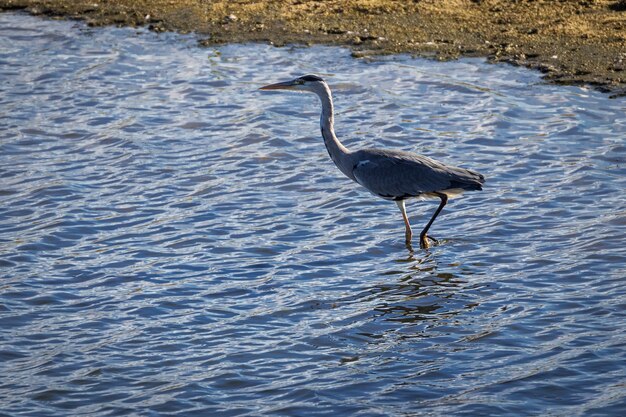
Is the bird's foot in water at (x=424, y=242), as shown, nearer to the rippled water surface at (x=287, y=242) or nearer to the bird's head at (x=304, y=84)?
the rippled water surface at (x=287, y=242)

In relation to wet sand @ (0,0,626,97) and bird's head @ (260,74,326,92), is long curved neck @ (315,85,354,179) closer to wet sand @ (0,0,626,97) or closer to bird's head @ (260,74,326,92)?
bird's head @ (260,74,326,92)

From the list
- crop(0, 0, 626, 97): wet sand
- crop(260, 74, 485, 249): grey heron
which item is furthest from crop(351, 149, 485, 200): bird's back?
crop(0, 0, 626, 97): wet sand

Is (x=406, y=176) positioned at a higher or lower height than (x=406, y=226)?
higher

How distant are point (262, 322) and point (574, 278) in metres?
2.61

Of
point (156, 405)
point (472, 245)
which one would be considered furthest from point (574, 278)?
point (156, 405)

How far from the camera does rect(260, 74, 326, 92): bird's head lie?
10.5 meters

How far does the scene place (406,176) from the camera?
985 centimetres

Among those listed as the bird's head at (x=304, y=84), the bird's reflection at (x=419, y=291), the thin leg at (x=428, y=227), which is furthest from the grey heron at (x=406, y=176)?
the bird's head at (x=304, y=84)

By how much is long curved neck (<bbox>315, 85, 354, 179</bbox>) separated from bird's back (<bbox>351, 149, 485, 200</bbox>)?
0.49 ft

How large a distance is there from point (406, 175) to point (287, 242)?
1.34m

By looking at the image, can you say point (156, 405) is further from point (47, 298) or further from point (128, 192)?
point (128, 192)

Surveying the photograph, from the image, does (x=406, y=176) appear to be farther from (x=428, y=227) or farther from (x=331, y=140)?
(x=331, y=140)

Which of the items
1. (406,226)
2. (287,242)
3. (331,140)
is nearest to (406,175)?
(406,226)

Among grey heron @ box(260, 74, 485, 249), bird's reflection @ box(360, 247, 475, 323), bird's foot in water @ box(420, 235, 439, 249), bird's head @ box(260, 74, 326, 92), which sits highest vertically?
bird's head @ box(260, 74, 326, 92)
